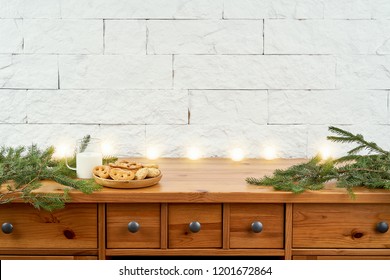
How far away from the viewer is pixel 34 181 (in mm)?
1823

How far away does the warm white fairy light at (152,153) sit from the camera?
2484 millimetres

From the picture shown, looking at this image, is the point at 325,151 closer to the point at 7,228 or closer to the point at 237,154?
the point at 237,154

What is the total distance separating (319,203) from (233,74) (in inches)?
35.7

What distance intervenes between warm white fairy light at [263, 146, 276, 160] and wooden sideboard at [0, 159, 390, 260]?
685 mm

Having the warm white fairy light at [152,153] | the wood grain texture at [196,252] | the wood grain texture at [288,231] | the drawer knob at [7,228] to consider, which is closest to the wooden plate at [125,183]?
the wood grain texture at [196,252]

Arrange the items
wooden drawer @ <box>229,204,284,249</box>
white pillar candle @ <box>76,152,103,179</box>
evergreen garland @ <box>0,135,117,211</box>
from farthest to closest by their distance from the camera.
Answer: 1. white pillar candle @ <box>76,152,103,179</box>
2. wooden drawer @ <box>229,204,284,249</box>
3. evergreen garland @ <box>0,135,117,211</box>

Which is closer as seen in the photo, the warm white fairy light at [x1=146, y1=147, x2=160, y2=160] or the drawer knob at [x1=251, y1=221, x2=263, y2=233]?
the drawer knob at [x1=251, y1=221, x2=263, y2=233]

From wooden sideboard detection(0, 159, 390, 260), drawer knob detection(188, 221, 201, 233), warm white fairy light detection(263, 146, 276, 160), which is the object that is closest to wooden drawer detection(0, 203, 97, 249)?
wooden sideboard detection(0, 159, 390, 260)

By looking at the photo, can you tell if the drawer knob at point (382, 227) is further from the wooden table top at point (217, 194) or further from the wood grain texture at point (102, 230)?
the wood grain texture at point (102, 230)

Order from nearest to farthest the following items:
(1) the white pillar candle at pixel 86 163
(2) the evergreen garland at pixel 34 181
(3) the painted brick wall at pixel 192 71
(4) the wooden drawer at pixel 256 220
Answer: (2) the evergreen garland at pixel 34 181, (4) the wooden drawer at pixel 256 220, (1) the white pillar candle at pixel 86 163, (3) the painted brick wall at pixel 192 71

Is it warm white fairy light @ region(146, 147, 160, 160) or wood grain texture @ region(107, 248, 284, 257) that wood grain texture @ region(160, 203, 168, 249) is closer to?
wood grain texture @ region(107, 248, 284, 257)

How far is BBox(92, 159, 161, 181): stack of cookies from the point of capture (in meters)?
1.79

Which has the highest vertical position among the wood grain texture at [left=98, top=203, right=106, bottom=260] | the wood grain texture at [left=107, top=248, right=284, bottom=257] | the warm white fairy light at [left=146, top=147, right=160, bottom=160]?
the warm white fairy light at [left=146, top=147, right=160, bottom=160]

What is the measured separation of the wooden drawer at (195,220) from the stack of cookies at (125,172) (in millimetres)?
151
